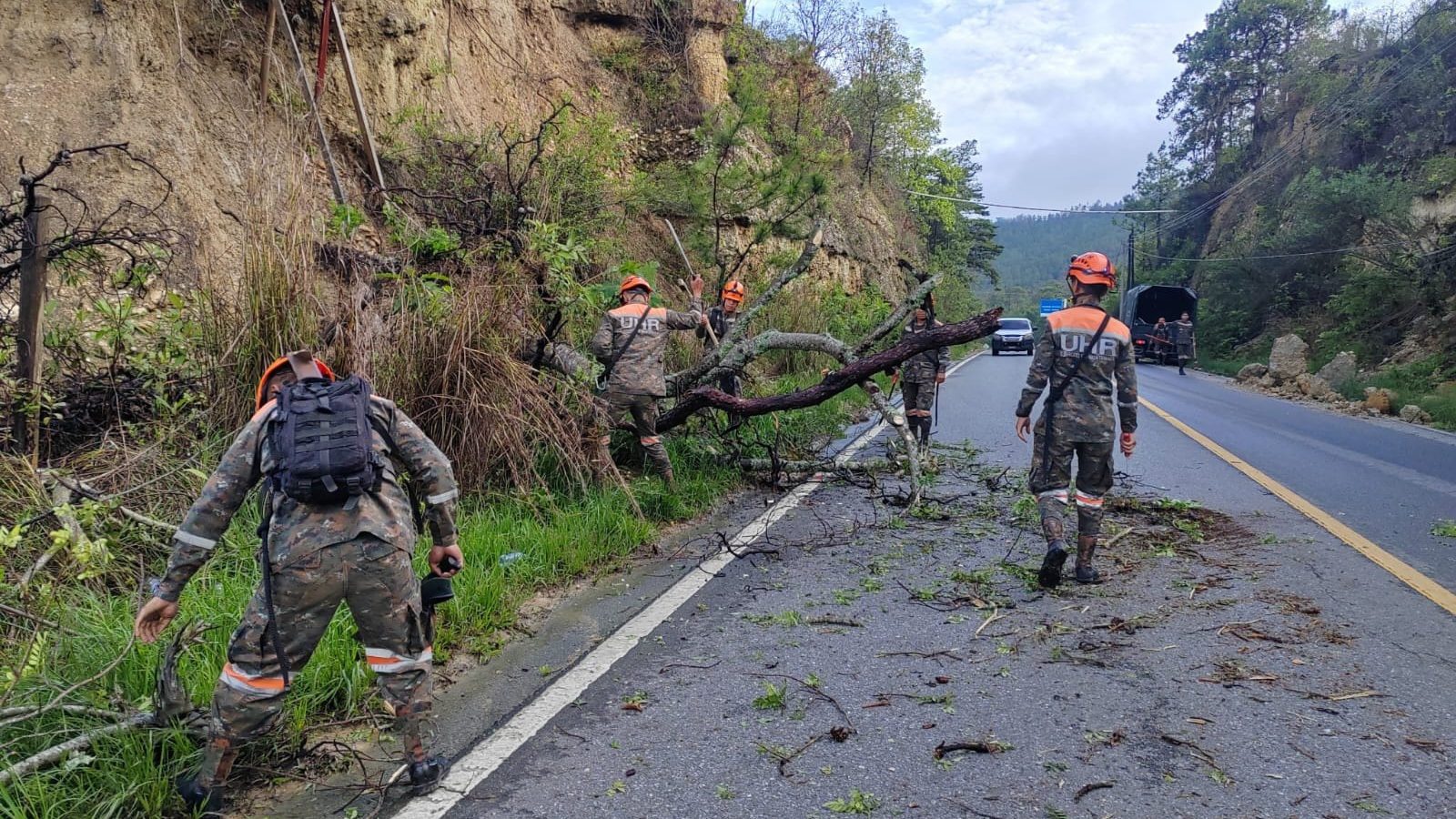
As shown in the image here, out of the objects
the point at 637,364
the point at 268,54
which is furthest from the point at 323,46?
the point at 637,364

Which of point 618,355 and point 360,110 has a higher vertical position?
point 360,110

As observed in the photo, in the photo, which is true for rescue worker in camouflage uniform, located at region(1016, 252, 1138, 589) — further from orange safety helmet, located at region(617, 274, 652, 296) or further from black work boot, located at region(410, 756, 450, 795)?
black work boot, located at region(410, 756, 450, 795)

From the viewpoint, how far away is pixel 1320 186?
2656cm

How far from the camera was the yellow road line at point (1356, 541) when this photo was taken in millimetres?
4828

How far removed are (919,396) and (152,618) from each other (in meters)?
8.40

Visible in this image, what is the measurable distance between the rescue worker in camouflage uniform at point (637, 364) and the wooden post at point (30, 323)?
374 cm

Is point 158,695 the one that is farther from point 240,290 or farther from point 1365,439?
point 1365,439

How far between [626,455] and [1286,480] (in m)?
6.24

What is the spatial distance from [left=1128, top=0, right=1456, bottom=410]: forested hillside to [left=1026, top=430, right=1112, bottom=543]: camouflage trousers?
1256 cm

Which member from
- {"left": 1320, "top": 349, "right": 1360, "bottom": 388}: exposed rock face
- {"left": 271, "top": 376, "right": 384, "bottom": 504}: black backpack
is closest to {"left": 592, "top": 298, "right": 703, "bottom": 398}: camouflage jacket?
{"left": 271, "top": 376, "right": 384, "bottom": 504}: black backpack

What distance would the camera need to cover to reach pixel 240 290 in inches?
205

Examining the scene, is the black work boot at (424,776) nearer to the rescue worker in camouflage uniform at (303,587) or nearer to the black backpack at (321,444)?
the rescue worker in camouflage uniform at (303,587)

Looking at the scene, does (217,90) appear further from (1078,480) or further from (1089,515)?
(1089,515)

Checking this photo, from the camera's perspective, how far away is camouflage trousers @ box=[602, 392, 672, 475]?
7.31 meters
